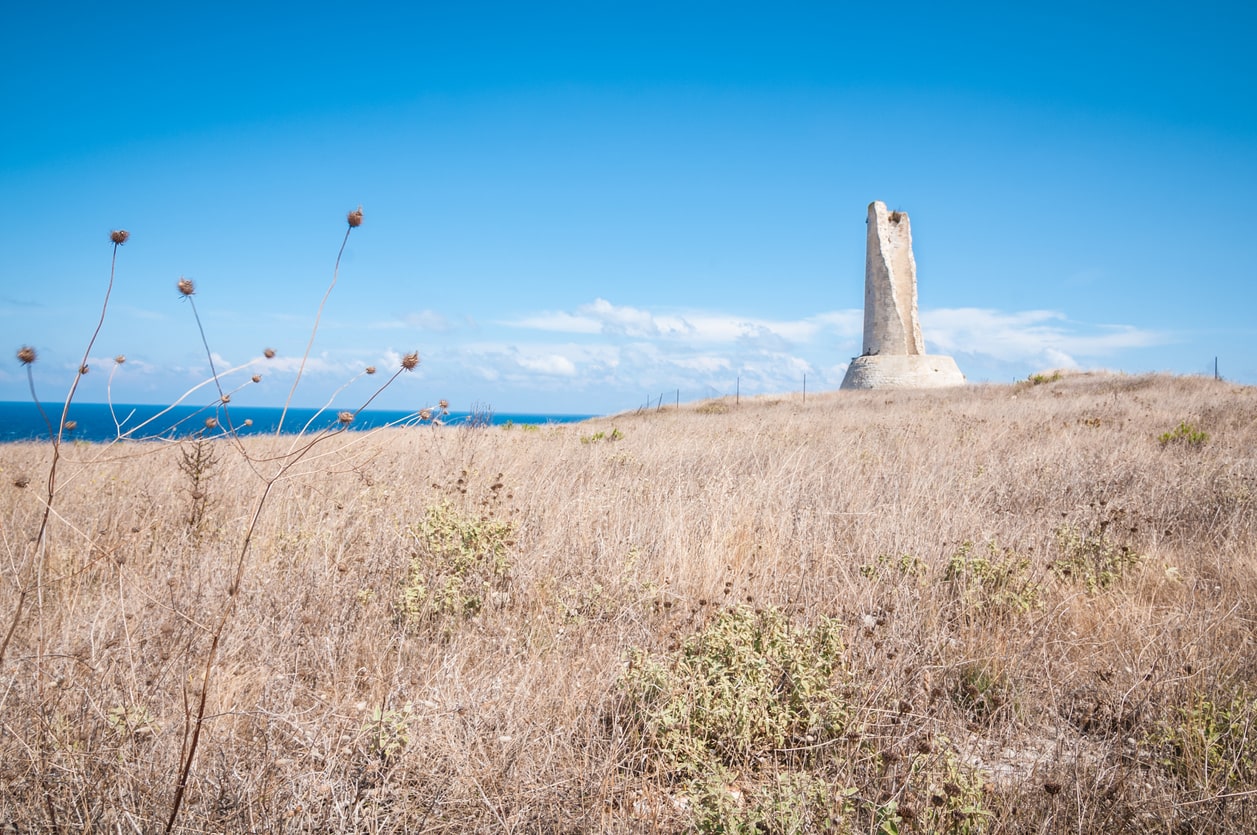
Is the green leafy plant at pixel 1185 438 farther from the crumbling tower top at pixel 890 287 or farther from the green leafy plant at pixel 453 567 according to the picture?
the crumbling tower top at pixel 890 287

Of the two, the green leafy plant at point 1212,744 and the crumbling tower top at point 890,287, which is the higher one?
the crumbling tower top at point 890,287

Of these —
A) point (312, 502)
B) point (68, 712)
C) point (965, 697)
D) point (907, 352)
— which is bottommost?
point (965, 697)

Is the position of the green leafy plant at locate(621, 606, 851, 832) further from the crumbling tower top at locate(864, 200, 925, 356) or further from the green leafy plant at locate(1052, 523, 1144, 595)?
the crumbling tower top at locate(864, 200, 925, 356)

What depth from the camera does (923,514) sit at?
195 inches

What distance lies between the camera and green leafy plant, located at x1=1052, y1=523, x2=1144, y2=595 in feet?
12.1

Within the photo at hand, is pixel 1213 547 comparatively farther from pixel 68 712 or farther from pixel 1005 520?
pixel 68 712

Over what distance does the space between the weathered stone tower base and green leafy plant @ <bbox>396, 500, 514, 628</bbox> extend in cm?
2399

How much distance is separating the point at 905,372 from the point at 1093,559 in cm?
2376

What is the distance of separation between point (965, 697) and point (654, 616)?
137cm

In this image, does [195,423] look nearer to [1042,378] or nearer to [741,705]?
[741,705]

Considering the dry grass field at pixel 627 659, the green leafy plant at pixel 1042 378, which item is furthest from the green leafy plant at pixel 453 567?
the green leafy plant at pixel 1042 378

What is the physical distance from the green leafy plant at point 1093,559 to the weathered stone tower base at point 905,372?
72.6 ft

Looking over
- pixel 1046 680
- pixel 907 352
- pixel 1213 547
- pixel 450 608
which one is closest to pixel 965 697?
pixel 1046 680

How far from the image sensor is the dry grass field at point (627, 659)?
1830mm
